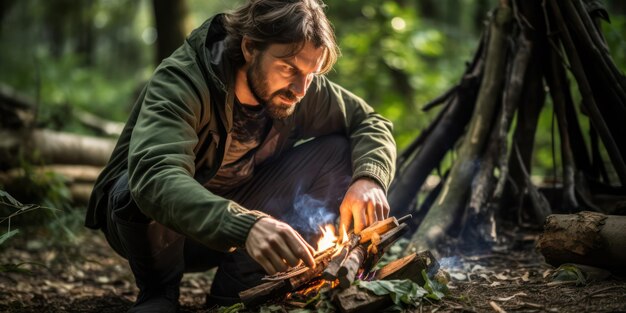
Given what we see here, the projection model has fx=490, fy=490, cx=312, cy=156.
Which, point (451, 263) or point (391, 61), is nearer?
point (451, 263)

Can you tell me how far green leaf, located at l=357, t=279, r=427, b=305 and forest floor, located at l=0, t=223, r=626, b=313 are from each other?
2.0 inches

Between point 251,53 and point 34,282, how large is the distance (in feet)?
6.95

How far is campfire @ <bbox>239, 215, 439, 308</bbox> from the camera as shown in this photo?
1968mm

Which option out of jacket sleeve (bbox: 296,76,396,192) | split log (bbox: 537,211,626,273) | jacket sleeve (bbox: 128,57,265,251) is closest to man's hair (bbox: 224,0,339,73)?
jacket sleeve (bbox: 296,76,396,192)

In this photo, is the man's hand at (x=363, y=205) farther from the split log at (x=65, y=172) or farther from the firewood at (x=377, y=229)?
the split log at (x=65, y=172)

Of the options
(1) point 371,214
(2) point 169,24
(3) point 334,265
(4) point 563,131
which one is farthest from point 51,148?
(4) point 563,131

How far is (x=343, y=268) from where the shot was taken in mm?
1899

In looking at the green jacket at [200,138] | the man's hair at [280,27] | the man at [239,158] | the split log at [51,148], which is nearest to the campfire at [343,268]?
the man at [239,158]

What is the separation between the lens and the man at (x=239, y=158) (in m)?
1.75

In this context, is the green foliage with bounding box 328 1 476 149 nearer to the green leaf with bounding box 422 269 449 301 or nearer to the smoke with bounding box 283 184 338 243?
the smoke with bounding box 283 184 338 243

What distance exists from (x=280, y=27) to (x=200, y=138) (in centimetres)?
65

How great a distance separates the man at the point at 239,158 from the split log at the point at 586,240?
830mm

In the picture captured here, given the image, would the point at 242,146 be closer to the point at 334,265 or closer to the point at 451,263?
the point at 334,265

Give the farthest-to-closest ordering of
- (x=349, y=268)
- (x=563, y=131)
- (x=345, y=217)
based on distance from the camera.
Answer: (x=563, y=131)
(x=345, y=217)
(x=349, y=268)
